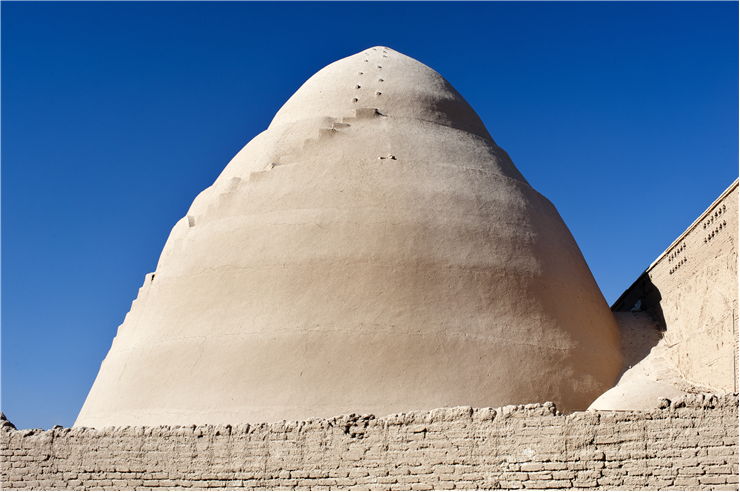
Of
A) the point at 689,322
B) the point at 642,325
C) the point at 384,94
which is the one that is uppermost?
the point at 384,94

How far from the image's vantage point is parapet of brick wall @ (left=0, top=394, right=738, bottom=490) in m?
9.36

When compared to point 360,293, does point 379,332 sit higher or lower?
lower

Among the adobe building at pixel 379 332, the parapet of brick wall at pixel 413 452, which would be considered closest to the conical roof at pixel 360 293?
the adobe building at pixel 379 332

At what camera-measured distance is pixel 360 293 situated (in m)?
14.8

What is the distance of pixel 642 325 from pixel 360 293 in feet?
18.1

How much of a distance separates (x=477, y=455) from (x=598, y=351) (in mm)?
5694

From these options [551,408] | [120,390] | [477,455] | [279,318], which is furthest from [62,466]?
[551,408]

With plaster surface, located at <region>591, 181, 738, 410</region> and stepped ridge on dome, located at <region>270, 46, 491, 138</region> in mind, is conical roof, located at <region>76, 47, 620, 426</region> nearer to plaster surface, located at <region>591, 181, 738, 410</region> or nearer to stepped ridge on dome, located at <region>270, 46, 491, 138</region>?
stepped ridge on dome, located at <region>270, 46, 491, 138</region>

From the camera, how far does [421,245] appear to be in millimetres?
15289

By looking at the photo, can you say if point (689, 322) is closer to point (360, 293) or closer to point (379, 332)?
point (379, 332)

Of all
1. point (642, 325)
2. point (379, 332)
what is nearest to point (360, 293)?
point (379, 332)

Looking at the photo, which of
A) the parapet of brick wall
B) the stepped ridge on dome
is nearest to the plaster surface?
the parapet of brick wall

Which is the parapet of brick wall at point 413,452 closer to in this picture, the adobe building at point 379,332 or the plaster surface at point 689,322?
the adobe building at point 379,332

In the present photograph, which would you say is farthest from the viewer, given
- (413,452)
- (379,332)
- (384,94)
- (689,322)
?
(384,94)
